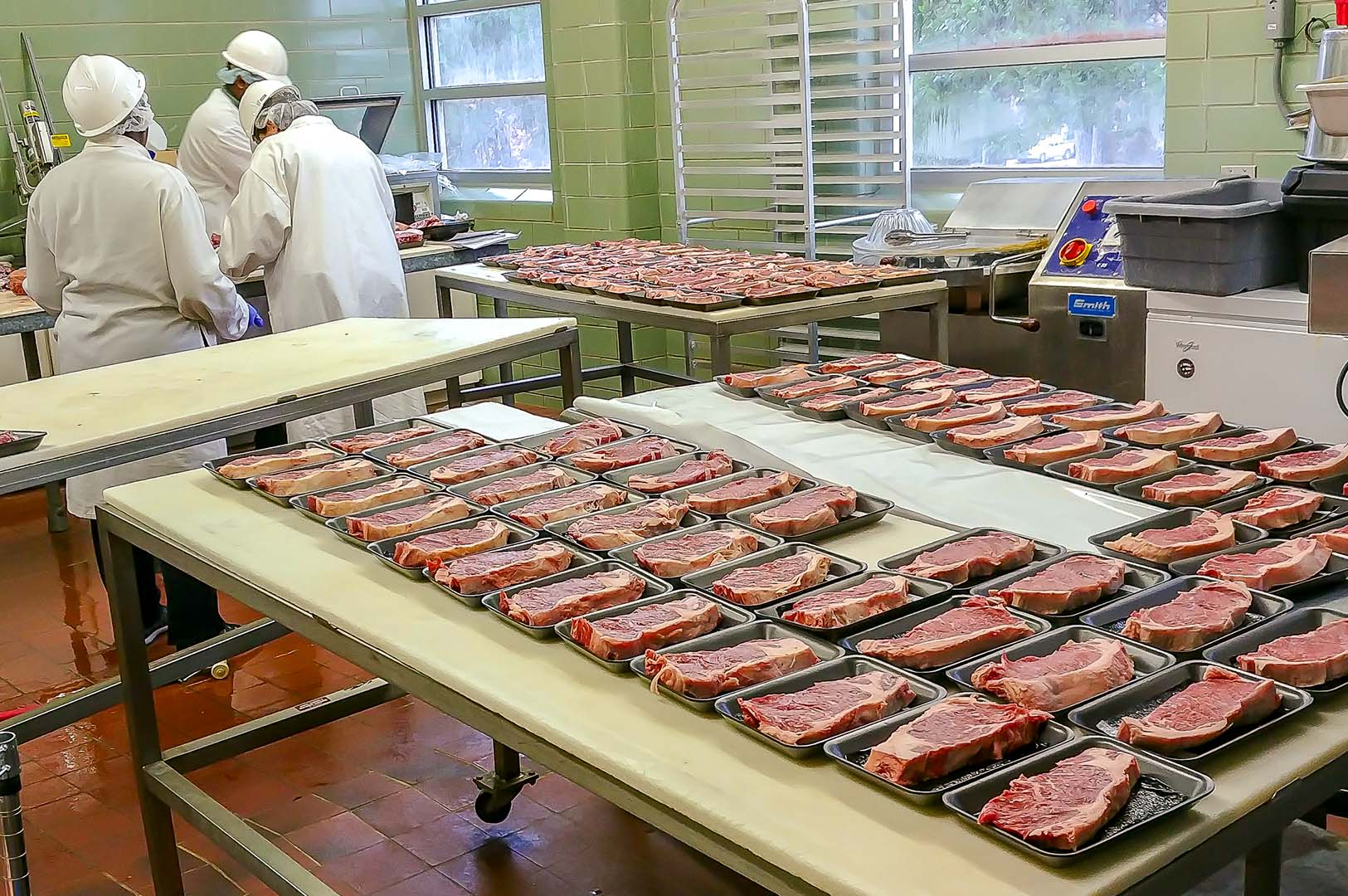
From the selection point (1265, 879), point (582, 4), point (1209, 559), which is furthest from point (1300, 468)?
point (582, 4)

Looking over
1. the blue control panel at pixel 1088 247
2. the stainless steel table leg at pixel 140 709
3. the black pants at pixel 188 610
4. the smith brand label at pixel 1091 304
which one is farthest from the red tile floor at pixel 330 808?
the blue control panel at pixel 1088 247

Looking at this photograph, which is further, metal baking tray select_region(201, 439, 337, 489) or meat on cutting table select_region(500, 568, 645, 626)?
metal baking tray select_region(201, 439, 337, 489)

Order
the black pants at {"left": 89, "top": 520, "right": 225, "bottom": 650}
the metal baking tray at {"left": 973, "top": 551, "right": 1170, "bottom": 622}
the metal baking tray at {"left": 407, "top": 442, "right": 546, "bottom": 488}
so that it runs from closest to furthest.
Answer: the metal baking tray at {"left": 973, "top": 551, "right": 1170, "bottom": 622}
the metal baking tray at {"left": 407, "top": 442, "right": 546, "bottom": 488}
the black pants at {"left": 89, "top": 520, "right": 225, "bottom": 650}

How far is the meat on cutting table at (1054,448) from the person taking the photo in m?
2.25

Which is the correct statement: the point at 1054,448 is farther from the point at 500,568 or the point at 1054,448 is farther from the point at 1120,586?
the point at 500,568

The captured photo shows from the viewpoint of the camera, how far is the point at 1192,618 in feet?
5.09

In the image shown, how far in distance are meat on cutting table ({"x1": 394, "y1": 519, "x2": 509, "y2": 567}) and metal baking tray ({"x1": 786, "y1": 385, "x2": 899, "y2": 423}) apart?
0.85 metres

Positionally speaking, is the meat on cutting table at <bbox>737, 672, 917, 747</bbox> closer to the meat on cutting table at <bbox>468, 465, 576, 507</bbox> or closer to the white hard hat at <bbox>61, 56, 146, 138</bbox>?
the meat on cutting table at <bbox>468, 465, 576, 507</bbox>

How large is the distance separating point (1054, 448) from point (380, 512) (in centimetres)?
115

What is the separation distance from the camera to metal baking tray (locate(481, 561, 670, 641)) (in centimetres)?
170

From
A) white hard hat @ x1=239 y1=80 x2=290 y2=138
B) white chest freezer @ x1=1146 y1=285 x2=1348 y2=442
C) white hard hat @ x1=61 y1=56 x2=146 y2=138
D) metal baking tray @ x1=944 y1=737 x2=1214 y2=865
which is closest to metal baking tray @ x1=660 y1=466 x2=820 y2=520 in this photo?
metal baking tray @ x1=944 y1=737 x2=1214 y2=865

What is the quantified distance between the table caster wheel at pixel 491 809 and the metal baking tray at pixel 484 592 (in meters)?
1.12

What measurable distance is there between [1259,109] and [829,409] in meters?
2.33

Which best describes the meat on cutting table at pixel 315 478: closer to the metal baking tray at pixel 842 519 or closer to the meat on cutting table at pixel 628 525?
the meat on cutting table at pixel 628 525
